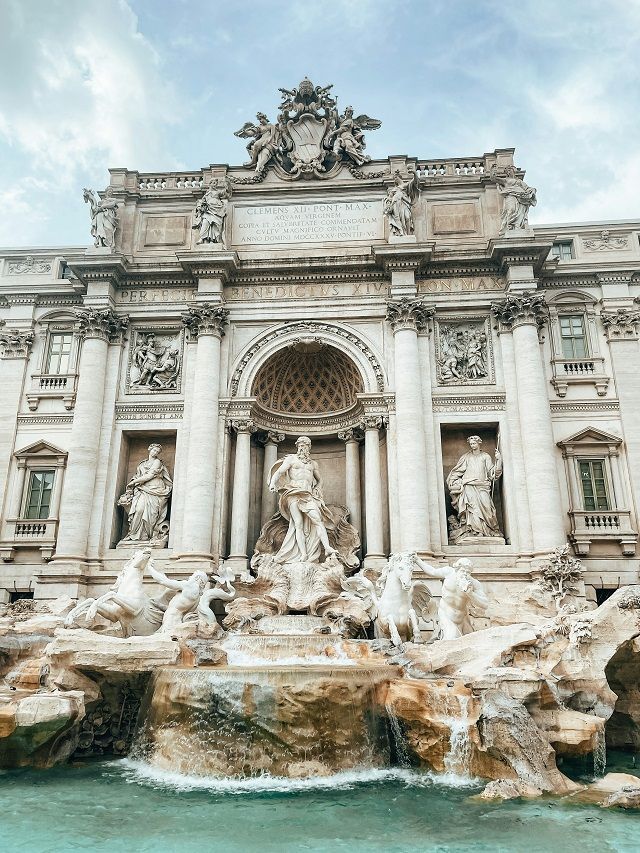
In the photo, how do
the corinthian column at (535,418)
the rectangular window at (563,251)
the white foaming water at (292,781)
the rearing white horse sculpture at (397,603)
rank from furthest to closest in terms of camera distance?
the rectangular window at (563,251) < the corinthian column at (535,418) < the rearing white horse sculpture at (397,603) < the white foaming water at (292,781)

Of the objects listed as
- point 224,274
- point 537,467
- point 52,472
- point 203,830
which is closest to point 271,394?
point 224,274

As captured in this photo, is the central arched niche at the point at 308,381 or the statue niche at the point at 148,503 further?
the central arched niche at the point at 308,381

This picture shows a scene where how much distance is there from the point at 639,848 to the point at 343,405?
1460 centimetres

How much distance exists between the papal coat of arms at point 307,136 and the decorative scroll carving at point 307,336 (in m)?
5.37

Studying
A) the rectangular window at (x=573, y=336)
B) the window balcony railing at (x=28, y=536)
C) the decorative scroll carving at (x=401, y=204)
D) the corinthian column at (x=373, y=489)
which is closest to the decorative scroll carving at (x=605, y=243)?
the rectangular window at (x=573, y=336)

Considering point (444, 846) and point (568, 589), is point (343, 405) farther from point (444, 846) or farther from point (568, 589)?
point (444, 846)

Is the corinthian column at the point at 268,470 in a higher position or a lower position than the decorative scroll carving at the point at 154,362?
lower

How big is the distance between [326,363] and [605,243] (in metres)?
9.62

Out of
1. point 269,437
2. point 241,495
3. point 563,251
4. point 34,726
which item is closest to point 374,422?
point 269,437

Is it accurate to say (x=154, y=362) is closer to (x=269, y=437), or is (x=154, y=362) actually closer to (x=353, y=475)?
(x=269, y=437)

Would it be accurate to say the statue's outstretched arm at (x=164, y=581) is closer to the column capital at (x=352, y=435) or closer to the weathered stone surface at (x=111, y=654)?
the weathered stone surface at (x=111, y=654)

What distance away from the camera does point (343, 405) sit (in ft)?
66.3

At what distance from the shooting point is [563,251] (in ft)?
68.1

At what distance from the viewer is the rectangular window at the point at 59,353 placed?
20.5 meters
